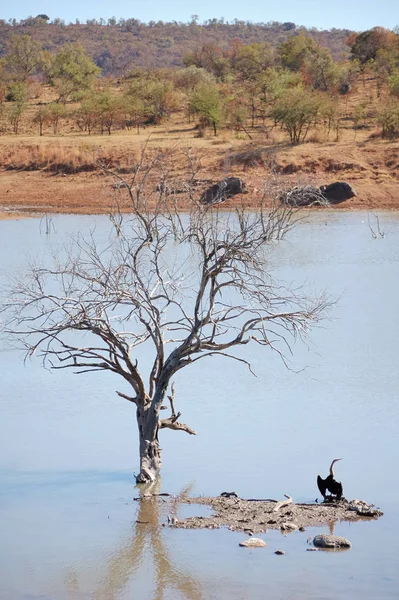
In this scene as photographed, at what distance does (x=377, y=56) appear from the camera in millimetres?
53812

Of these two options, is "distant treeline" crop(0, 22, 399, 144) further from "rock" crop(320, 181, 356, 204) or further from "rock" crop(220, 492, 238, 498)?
"rock" crop(220, 492, 238, 498)

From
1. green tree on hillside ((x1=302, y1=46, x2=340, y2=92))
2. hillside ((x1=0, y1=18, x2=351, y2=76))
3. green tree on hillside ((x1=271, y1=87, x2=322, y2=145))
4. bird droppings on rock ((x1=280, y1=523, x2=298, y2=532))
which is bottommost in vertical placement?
bird droppings on rock ((x1=280, y1=523, x2=298, y2=532))

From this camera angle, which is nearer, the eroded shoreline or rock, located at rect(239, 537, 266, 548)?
rock, located at rect(239, 537, 266, 548)

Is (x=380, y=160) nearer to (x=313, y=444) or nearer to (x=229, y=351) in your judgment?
(x=229, y=351)

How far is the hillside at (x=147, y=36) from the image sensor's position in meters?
93.2

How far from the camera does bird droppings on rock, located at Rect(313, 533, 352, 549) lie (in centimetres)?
898

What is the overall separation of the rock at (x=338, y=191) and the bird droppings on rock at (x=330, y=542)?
2643 cm

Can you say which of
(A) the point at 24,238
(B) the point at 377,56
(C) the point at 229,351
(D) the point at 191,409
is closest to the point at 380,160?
(A) the point at 24,238

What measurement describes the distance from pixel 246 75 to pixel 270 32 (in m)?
55.7

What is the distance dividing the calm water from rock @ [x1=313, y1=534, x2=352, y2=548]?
0.43 ft

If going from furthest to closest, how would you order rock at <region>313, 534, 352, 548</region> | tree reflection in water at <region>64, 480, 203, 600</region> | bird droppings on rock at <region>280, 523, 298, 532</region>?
bird droppings on rock at <region>280, 523, 298, 532</region>
rock at <region>313, 534, 352, 548</region>
tree reflection in water at <region>64, 480, 203, 600</region>

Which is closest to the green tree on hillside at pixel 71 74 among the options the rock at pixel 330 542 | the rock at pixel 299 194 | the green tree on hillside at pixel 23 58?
the green tree on hillside at pixel 23 58

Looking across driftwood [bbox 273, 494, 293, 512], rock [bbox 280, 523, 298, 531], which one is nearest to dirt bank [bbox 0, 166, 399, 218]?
driftwood [bbox 273, 494, 293, 512]

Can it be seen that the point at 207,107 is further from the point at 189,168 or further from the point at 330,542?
the point at 330,542
